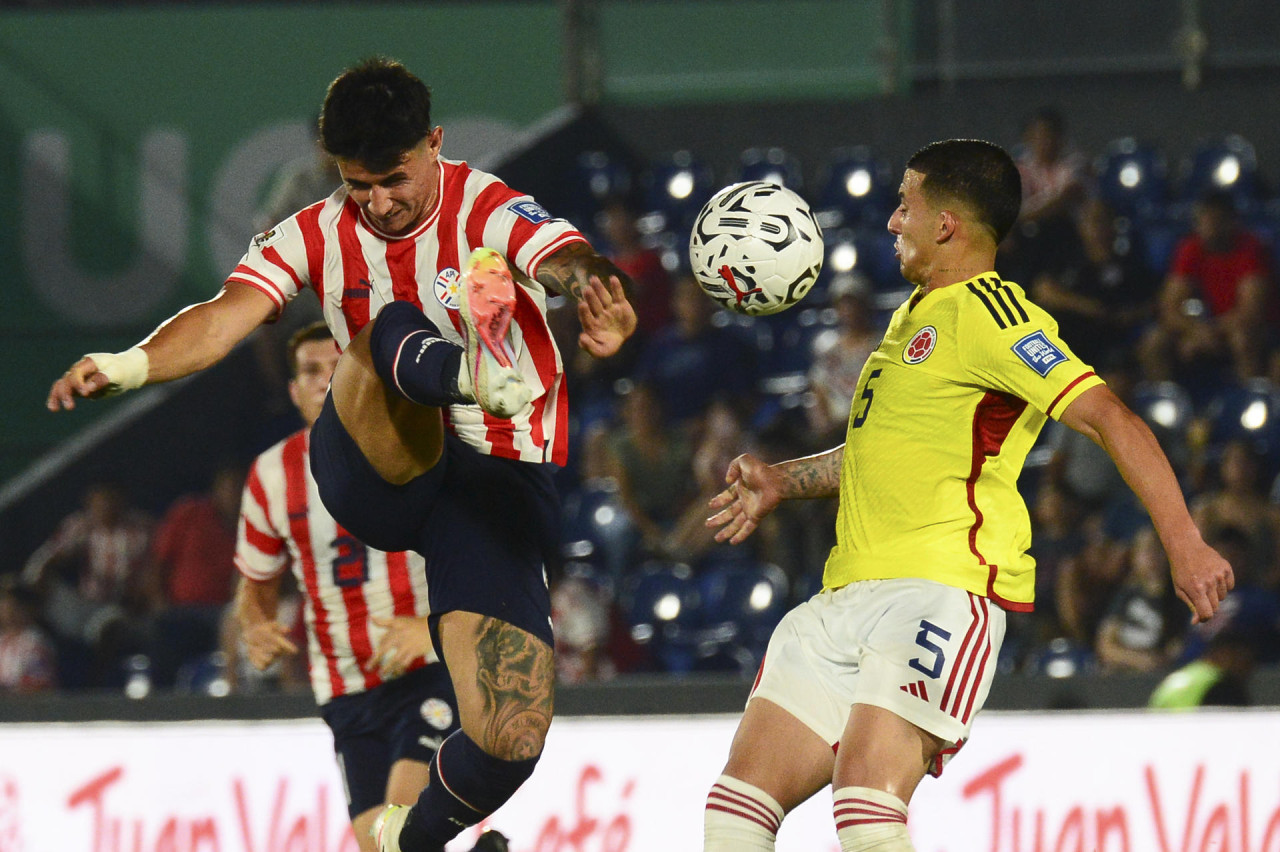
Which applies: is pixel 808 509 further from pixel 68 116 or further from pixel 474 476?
pixel 68 116

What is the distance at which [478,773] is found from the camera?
3822mm

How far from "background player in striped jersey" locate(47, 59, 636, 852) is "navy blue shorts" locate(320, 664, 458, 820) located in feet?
2.39

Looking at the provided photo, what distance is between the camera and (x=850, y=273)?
32.1ft

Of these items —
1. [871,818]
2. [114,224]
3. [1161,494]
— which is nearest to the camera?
[1161,494]

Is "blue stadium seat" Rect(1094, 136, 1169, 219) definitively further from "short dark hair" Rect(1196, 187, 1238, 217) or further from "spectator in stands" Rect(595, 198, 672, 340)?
"spectator in stands" Rect(595, 198, 672, 340)

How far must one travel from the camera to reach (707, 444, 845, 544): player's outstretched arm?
13.3ft

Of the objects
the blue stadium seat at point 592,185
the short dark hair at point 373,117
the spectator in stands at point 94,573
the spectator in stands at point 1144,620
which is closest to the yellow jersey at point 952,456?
the short dark hair at point 373,117

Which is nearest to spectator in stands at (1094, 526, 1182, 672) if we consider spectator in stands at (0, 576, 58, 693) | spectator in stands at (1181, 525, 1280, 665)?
spectator in stands at (1181, 525, 1280, 665)

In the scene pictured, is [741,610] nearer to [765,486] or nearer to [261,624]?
[261,624]

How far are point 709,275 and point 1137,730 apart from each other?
2.49 meters

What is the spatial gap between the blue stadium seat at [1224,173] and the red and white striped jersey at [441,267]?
6911mm

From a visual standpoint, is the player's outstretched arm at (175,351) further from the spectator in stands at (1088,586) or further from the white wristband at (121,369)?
the spectator in stands at (1088,586)

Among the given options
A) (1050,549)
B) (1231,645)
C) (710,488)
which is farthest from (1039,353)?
(710,488)

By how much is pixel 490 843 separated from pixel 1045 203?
243 inches
